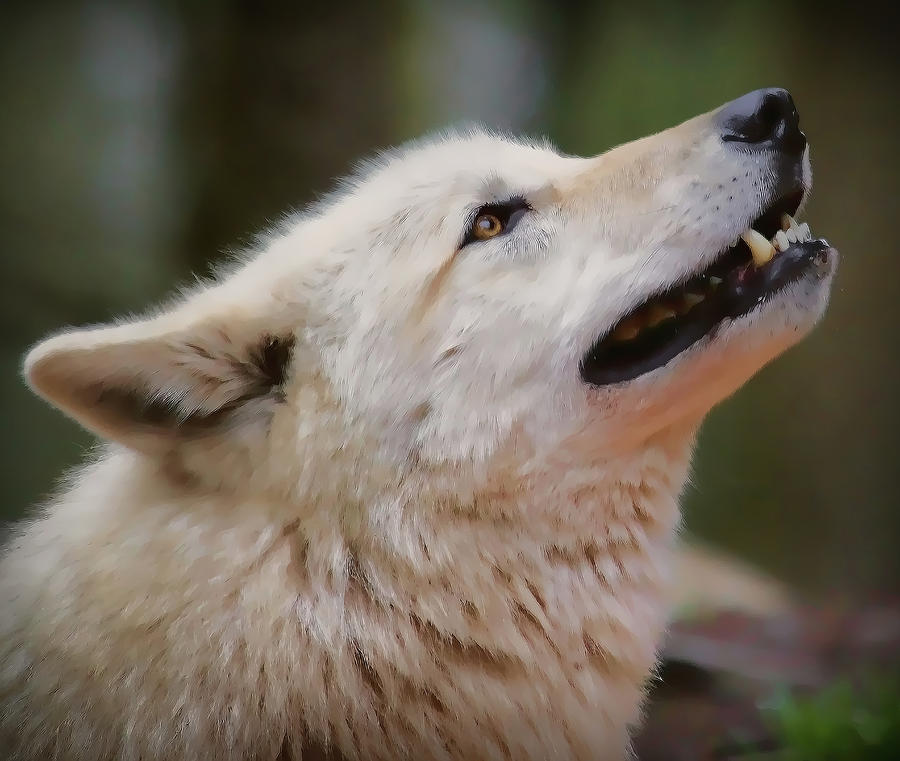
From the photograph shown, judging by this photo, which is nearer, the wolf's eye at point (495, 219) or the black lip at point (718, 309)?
the black lip at point (718, 309)

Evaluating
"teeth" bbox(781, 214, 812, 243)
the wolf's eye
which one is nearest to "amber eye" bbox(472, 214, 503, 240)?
the wolf's eye

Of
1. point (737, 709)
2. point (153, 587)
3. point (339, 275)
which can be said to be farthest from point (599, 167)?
point (737, 709)

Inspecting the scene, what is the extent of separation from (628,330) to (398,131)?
76cm

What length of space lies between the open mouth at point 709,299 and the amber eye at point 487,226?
Answer: 1.04 feet

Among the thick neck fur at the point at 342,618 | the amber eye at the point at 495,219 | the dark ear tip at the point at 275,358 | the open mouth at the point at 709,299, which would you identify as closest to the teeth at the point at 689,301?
the open mouth at the point at 709,299

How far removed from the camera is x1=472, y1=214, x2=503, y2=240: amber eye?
1.35m

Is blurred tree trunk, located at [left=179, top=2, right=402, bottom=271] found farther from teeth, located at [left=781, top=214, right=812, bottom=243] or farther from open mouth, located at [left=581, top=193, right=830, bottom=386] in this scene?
teeth, located at [left=781, top=214, right=812, bottom=243]

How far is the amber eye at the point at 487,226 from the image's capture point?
1353 mm

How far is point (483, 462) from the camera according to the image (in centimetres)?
123

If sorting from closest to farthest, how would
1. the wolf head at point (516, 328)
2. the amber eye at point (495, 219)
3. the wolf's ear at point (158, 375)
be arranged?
the wolf's ear at point (158, 375)
the wolf head at point (516, 328)
the amber eye at point (495, 219)

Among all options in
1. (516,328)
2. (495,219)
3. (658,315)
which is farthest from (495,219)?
(658,315)

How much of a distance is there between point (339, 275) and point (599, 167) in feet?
1.91

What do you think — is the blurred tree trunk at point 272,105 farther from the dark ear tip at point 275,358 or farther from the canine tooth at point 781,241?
the canine tooth at point 781,241

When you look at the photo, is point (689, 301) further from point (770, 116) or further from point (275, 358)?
point (275, 358)
